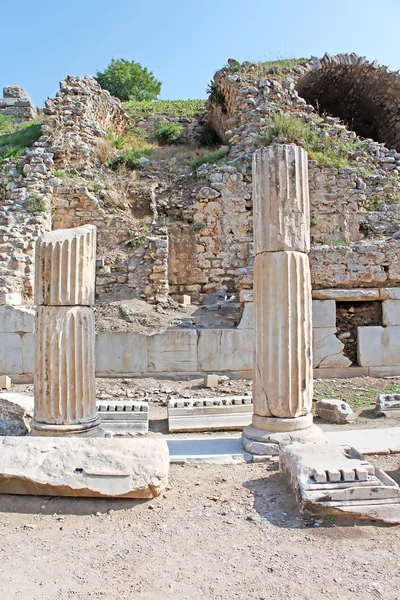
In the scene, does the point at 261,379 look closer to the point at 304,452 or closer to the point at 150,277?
the point at 304,452

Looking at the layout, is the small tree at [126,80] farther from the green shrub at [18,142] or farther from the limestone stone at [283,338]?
the limestone stone at [283,338]

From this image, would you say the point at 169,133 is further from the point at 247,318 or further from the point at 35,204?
the point at 247,318

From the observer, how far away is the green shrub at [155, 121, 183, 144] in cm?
1827

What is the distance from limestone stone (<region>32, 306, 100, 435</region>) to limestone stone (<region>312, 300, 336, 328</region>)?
5.24m

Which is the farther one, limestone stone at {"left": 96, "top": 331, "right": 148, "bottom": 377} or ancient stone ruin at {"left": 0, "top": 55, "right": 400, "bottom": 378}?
ancient stone ruin at {"left": 0, "top": 55, "right": 400, "bottom": 378}

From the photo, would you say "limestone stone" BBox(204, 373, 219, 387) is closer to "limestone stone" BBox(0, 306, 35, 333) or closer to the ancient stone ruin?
the ancient stone ruin

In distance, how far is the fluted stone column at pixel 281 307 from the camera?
5.33m

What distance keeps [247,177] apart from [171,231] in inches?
102

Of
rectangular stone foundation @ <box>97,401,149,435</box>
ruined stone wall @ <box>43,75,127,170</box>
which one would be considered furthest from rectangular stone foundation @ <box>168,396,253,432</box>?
ruined stone wall @ <box>43,75,127,170</box>

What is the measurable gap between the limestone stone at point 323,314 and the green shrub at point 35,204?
7278 millimetres

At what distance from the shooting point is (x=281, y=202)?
18.0 feet

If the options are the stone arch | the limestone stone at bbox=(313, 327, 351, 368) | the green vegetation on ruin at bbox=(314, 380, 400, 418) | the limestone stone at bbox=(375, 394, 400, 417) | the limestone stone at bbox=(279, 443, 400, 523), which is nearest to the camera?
the limestone stone at bbox=(279, 443, 400, 523)

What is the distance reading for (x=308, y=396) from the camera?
5.44 metres

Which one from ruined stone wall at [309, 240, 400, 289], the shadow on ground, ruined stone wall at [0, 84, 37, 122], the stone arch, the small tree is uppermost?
the small tree
